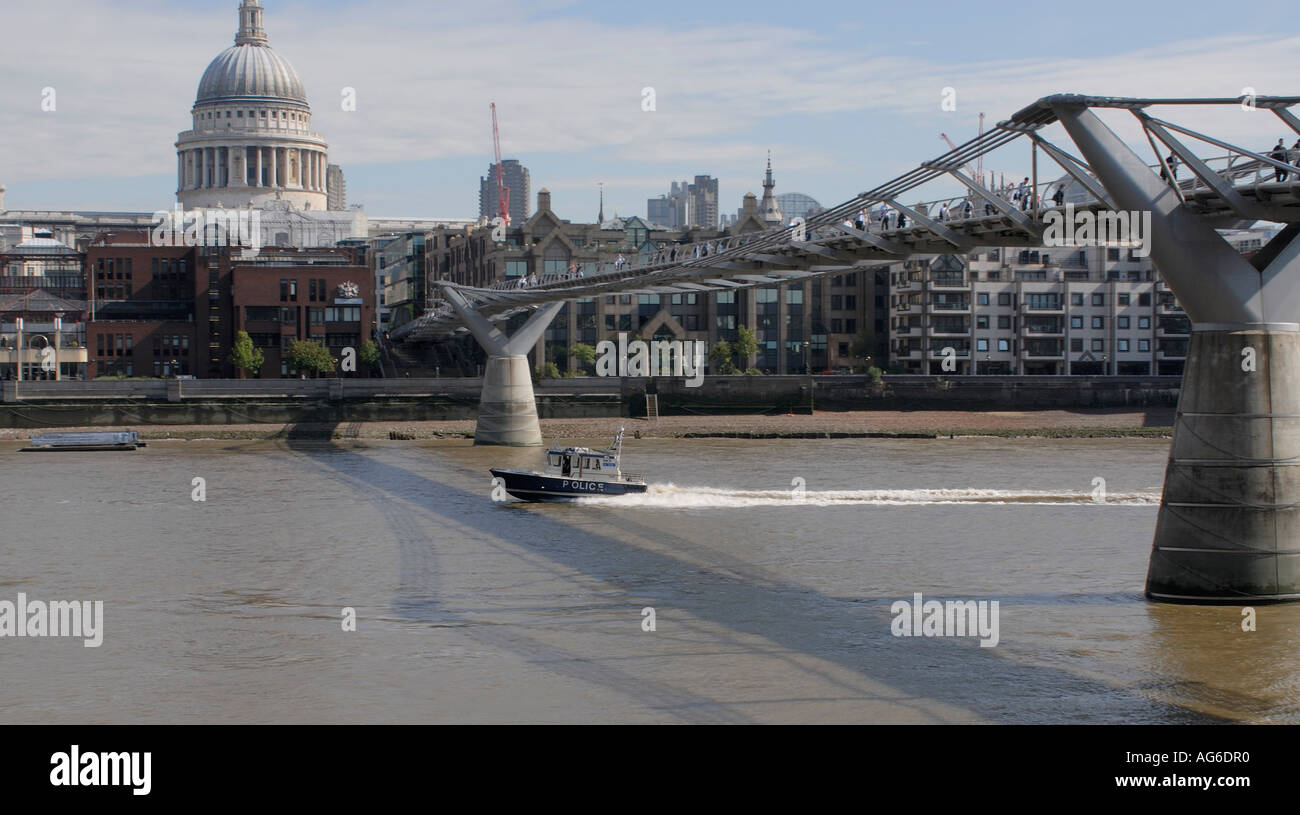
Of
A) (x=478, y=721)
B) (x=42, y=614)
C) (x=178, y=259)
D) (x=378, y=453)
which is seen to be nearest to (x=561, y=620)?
(x=478, y=721)

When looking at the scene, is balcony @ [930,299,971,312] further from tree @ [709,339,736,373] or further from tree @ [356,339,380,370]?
tree @ [356,339,380,370]

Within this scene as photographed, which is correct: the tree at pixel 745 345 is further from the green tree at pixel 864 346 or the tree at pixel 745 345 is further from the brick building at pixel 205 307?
the brick building at pixel 205 307

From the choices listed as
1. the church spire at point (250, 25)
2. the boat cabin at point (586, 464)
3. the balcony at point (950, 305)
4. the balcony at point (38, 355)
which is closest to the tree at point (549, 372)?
the balcony at point (950, 305)

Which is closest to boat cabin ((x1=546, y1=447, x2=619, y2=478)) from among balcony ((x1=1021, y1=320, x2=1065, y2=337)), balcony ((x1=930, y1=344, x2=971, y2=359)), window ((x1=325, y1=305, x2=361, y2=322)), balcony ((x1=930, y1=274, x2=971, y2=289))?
balcony ((x1=930, y1=344, x2=971, y2=359))

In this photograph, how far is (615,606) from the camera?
23438 mm

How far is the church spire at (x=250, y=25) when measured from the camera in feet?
522

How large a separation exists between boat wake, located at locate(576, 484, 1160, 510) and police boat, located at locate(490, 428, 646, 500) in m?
0.27

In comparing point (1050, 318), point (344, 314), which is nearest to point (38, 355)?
point (344, 314)

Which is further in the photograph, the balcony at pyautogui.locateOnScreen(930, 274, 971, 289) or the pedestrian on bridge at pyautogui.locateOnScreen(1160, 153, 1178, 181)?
the balcony at pyautogui.locateOnScreen(930, 274, 971, 289)

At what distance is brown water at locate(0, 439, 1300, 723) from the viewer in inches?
684

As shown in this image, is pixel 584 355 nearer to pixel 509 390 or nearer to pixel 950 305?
pixel 950 305
